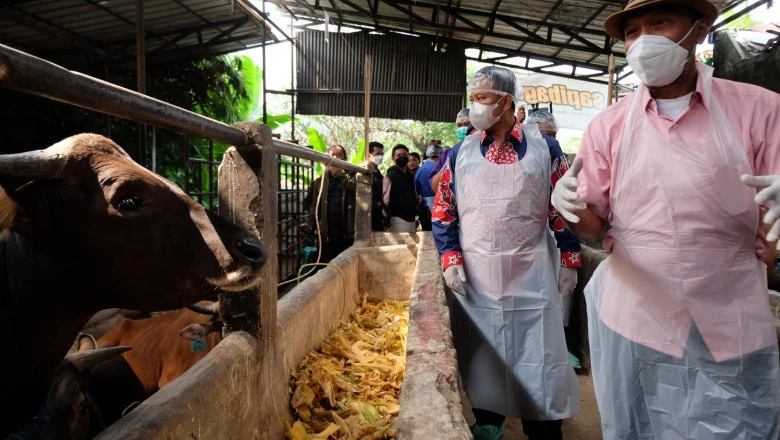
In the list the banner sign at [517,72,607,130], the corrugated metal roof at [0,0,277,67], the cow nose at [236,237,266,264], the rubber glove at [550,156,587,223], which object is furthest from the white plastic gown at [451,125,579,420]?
the banner sign at [517,72,607,130]

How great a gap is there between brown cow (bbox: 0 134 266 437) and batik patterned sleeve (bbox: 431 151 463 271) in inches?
60.9

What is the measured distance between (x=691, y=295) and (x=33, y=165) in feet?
7.40

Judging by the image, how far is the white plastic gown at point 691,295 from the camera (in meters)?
1.76

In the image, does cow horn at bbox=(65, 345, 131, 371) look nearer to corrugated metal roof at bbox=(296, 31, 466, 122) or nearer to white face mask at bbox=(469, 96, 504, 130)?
white face mask at bbox=(469, 96, 504, 130)

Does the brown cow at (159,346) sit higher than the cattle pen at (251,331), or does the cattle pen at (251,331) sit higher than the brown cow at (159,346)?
the cattle pen at (251,331)

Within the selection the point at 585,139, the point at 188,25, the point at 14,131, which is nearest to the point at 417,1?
the point at 188,25

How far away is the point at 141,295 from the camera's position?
1.66 m

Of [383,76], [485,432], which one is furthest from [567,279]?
[383,76]

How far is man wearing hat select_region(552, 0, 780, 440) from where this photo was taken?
69.4 inches

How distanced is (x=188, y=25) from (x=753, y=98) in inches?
460

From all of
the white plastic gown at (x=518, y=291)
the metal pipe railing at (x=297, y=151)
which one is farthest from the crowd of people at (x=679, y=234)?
the metal pipe railing at (x=297, y=151)

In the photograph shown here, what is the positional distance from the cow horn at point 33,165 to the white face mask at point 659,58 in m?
2.09

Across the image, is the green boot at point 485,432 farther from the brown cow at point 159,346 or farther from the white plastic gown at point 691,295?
the brown cow at point 159,346

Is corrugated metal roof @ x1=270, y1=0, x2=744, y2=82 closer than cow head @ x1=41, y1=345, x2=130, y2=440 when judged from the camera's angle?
No
